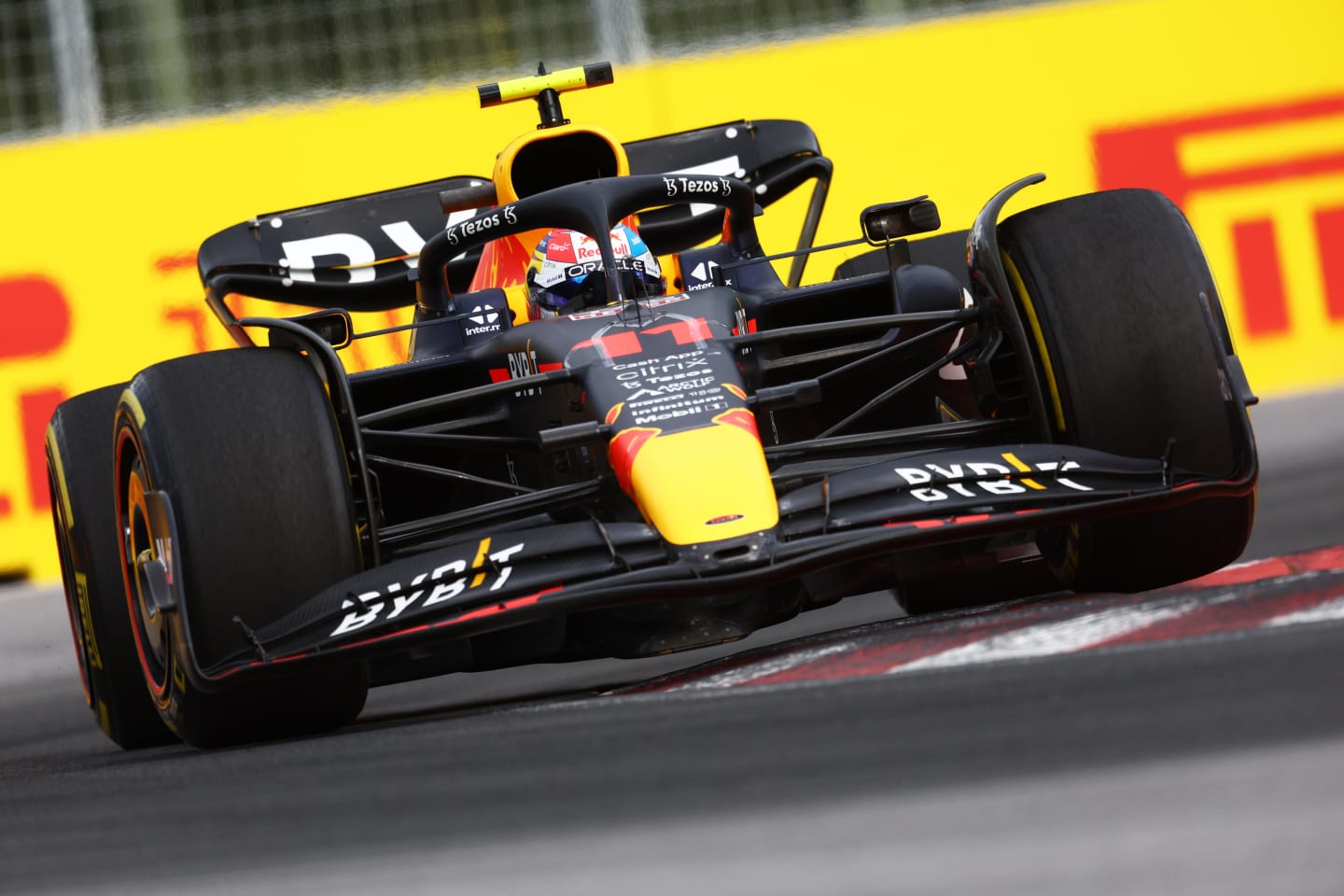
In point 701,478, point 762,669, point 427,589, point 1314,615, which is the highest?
point 701,478

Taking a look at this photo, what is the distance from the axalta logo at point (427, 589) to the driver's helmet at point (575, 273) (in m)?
1.55

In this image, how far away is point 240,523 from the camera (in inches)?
156

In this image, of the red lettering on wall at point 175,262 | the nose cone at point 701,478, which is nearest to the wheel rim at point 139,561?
the nose cone at point 701,478

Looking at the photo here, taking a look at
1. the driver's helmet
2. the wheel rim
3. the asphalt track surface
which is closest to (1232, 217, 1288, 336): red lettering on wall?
the driver's helmet

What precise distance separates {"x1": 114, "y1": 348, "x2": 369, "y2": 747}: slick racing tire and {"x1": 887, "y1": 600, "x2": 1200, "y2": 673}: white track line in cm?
120

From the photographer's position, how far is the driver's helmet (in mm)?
5395

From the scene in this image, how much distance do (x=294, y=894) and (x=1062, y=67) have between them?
251 inches

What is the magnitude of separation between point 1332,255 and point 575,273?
12.2 ft

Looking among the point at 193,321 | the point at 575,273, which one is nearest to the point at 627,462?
the point at 575,273

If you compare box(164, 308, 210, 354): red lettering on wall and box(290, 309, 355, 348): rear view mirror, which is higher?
box(164, 308, 210, 354): red lettering on wall

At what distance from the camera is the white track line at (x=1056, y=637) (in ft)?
12.0

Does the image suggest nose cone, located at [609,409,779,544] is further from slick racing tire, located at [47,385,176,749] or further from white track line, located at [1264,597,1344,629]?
slick racing tire, located at [47,385,176,749]

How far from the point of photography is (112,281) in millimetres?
7461

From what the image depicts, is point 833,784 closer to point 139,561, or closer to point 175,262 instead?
point 139,561
